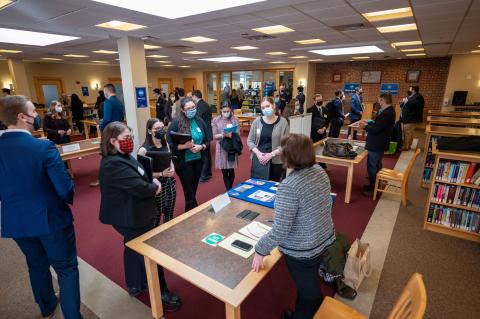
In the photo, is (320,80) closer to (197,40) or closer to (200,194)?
(197,40)

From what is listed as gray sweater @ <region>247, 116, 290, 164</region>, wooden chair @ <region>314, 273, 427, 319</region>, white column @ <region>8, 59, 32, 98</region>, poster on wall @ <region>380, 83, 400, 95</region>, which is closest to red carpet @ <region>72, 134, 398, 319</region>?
wooden chair @ <region>314, 273, 427, 319</region>

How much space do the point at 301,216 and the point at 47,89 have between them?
13441 millimetres

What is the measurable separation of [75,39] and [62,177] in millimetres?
5449

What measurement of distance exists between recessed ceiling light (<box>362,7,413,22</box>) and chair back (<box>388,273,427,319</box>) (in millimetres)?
4002

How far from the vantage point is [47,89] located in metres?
11.3

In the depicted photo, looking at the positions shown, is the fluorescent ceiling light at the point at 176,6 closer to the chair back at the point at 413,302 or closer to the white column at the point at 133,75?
the white column at the point at 133,75

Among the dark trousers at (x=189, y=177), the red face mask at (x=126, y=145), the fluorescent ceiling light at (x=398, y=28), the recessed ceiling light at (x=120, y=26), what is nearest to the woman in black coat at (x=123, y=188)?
the red face mask at (x=126, y=145)

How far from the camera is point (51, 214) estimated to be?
172cm

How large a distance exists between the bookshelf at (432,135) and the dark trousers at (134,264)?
4.00 meters

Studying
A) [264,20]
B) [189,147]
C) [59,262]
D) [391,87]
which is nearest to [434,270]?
[189,147]

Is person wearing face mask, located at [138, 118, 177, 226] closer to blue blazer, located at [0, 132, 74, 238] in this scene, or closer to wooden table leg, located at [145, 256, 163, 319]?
wooden table leg, located at [145, 256, 163, 319]

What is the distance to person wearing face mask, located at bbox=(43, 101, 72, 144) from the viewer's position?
4.92 metres

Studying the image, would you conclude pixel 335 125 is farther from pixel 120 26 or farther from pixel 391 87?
pixel 391 87

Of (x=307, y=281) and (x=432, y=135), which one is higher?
(x=432, y=135)
